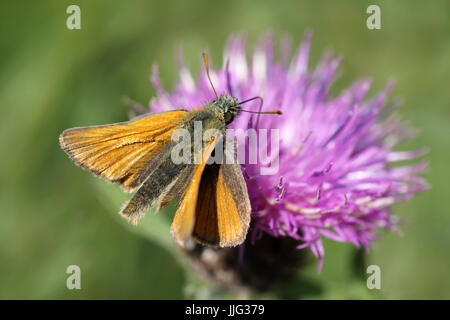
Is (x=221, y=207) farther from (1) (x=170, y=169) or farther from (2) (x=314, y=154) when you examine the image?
(2) (x=314, y=154)

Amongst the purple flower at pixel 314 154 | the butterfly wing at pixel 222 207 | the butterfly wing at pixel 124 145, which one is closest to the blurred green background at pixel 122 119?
the purple flower at pixel 314 154

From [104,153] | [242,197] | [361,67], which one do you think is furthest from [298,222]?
[361,67]

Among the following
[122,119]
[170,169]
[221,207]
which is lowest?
[221,207]

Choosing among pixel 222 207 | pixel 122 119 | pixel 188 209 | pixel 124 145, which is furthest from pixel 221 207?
pixel 122 119

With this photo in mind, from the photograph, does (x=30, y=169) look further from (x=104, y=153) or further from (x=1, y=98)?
(x=104, y=153)

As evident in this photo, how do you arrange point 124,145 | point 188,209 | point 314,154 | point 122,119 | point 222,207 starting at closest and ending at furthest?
1. point 188,209
2. point 222,207
3. point 124,145
4. point 314,154
5. point 122,119

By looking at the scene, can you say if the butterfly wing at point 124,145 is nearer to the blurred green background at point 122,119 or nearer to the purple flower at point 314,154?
the purple flower at point 314,154
